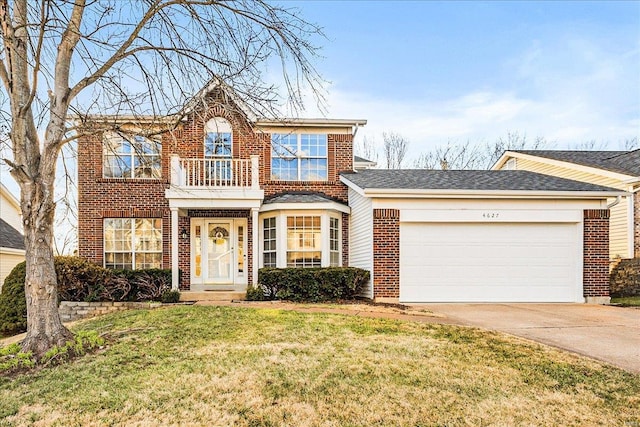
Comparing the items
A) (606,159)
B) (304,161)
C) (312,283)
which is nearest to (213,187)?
(304,161)

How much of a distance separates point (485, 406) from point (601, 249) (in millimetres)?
9554

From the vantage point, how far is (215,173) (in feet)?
40.7

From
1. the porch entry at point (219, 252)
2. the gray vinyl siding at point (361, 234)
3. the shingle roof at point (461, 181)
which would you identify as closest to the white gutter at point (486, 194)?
the shingle roof at point (461, 181)

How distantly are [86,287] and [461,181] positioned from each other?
1069 cm

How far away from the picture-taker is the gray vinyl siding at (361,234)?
11469mm

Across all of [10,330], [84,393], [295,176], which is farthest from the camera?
[295,176]

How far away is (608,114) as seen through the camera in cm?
2156

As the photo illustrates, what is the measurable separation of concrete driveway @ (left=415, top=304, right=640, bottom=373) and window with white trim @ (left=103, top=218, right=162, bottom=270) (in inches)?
316

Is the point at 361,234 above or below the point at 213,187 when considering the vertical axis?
below

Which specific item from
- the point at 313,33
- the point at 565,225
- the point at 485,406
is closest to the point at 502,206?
the point at 565,225

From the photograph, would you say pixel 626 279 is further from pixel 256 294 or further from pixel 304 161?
pixel 256 294

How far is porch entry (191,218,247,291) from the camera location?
43.2 feet

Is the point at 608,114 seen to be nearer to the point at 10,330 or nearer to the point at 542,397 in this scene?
A: the point at 542,397

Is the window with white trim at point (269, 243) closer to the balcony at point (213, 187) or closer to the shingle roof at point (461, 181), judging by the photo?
the balcony at point (213, 187)
